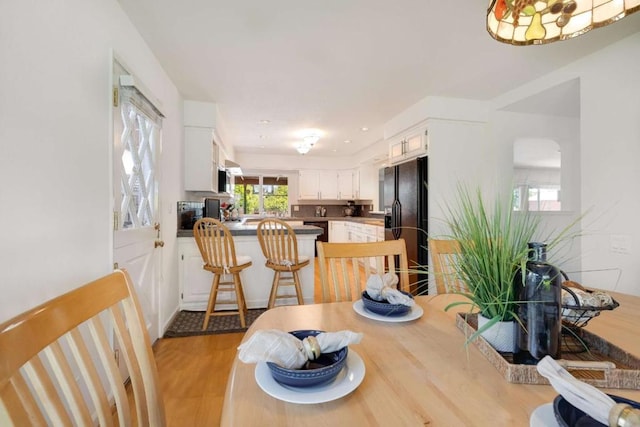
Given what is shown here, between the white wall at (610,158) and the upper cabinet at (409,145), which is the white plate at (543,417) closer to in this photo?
the white wall at (610,158)

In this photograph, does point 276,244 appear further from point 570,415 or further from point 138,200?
point 570,415

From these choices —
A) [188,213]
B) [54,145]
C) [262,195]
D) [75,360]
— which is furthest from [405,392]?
[262,195]

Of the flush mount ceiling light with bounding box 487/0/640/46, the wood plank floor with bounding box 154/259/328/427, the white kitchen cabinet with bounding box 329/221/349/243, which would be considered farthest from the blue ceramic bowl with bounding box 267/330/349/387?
the white kitchen cabinet with bounding box 329/221/349/243

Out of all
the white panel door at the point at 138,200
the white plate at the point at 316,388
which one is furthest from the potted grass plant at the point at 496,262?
the white panel door at the point at 138,200

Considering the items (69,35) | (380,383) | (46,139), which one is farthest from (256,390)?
(69,35)

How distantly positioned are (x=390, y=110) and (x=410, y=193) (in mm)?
1112

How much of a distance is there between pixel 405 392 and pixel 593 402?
31cm

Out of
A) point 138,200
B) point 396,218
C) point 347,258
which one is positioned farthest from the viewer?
point 396,218

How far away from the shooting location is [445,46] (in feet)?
7.27

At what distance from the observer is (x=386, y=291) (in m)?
1.07

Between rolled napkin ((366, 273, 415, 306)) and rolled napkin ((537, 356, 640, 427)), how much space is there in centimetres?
55

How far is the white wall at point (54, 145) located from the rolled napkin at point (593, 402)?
1526 mm

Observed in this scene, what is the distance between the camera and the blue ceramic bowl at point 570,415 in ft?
1.54

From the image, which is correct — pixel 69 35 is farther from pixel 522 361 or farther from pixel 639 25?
pixel 639 25
